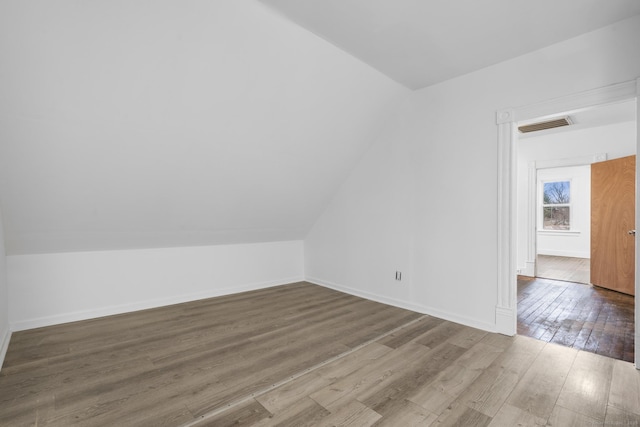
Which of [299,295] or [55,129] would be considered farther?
[299,295]

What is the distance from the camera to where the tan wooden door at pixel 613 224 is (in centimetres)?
448

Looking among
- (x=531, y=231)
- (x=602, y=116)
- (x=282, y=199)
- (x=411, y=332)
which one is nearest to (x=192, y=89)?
(x=282, y=199)

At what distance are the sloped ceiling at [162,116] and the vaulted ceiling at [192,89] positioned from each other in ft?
0.04

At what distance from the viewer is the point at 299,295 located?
4.42 m

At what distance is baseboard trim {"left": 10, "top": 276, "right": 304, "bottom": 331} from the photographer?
3125mm

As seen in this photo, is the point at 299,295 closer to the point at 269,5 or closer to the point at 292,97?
the point at 292,97

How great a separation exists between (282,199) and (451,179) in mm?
2140

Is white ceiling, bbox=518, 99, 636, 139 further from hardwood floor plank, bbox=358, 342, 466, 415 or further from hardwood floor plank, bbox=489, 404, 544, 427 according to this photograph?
hardwood floor plank, bbox=489, 404, 544, 427

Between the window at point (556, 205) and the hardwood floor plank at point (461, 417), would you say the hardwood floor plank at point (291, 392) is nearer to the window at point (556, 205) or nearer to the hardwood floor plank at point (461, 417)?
the hardwood floor plank at point (461, 417)

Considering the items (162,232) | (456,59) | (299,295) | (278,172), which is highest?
(456,59)

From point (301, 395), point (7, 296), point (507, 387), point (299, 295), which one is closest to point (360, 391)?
point (301, 395)

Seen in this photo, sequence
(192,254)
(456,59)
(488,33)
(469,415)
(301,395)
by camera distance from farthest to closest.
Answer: (192,254) → (456,59) → (488,33) → (301,395) → (469,415)

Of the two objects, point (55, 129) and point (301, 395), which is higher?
point (55, 129)

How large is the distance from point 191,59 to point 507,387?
3.21 metres
